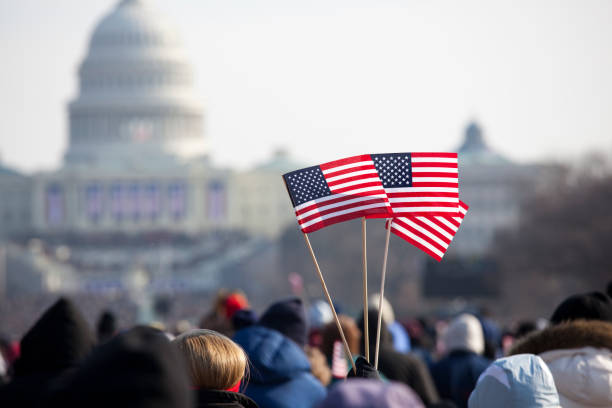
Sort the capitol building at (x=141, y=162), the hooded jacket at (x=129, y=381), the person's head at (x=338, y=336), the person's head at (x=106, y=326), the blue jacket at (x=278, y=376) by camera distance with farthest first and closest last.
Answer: the capitol building at (x=141, y=162)
the person's head at (x=106, y=326)
the person's head at (x=338, y=336)
the blue jacket at (x=278, y=376)
the hooded jacket at (x=129, y=381)

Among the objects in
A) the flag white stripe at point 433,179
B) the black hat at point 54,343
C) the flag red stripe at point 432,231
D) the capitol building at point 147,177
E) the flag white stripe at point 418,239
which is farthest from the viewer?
the capitol building at point 147,177

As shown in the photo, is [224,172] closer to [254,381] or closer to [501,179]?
[501,179]

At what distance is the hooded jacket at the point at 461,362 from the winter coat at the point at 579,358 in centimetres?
418

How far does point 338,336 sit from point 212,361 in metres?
5.06

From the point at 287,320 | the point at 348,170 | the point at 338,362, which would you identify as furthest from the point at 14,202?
the point at 348,170

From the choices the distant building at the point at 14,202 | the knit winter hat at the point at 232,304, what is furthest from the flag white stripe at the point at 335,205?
the distant building at the point at 14,202

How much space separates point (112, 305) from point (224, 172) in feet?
260

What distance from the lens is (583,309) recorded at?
855cm

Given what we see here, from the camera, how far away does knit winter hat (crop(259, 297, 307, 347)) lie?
984 centimetres

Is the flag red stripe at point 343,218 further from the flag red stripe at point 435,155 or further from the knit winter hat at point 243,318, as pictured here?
the knit winter hat at point 243,318

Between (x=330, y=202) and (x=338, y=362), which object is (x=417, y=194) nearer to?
(x=330, y=202)

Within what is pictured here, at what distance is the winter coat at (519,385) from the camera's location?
6656 mm

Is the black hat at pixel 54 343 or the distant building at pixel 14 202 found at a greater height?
A: the black hat at pixel 54 343

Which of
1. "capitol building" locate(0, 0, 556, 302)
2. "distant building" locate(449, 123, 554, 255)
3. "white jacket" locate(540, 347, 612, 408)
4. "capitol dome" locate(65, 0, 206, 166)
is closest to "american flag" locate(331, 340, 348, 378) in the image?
"white jacket" locate(540, 347, 612, 408)
